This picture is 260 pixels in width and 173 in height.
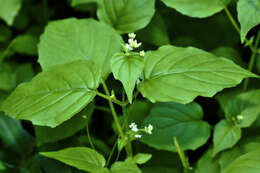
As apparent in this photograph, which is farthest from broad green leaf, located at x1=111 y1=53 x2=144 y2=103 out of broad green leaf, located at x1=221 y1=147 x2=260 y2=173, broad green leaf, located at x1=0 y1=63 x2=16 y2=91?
broad green leaf, located at x1=0 y1=63 x2=16 y2=91

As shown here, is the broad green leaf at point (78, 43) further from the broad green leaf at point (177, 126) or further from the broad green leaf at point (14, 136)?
the broad green leaf at point (14, 136)

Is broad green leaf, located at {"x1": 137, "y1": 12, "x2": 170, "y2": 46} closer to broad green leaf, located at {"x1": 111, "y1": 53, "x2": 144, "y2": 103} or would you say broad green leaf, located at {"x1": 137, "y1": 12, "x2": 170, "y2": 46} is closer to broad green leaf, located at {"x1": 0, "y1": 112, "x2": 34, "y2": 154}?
broad green leaf, located at {"x1": 111, "y1": 53, "x2": 144, "y2": 103}

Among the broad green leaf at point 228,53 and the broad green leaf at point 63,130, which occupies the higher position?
the broad green leaf at point 228,53

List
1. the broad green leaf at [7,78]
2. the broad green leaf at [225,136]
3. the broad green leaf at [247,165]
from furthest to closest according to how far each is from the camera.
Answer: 1. the broad green leaf at [7,78]
2. the broad green leaf at [225,136]
3. the broad green leaf at [247,165]

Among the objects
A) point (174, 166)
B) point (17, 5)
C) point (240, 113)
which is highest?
point (17, 5)

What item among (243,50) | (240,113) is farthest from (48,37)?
(243,50)

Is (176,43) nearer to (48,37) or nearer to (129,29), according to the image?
(129,29)

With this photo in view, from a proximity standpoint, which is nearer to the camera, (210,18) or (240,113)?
(240,113)

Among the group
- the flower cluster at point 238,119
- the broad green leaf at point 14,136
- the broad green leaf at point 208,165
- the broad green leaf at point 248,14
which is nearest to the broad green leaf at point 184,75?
the broad green leaf at point 248,14
